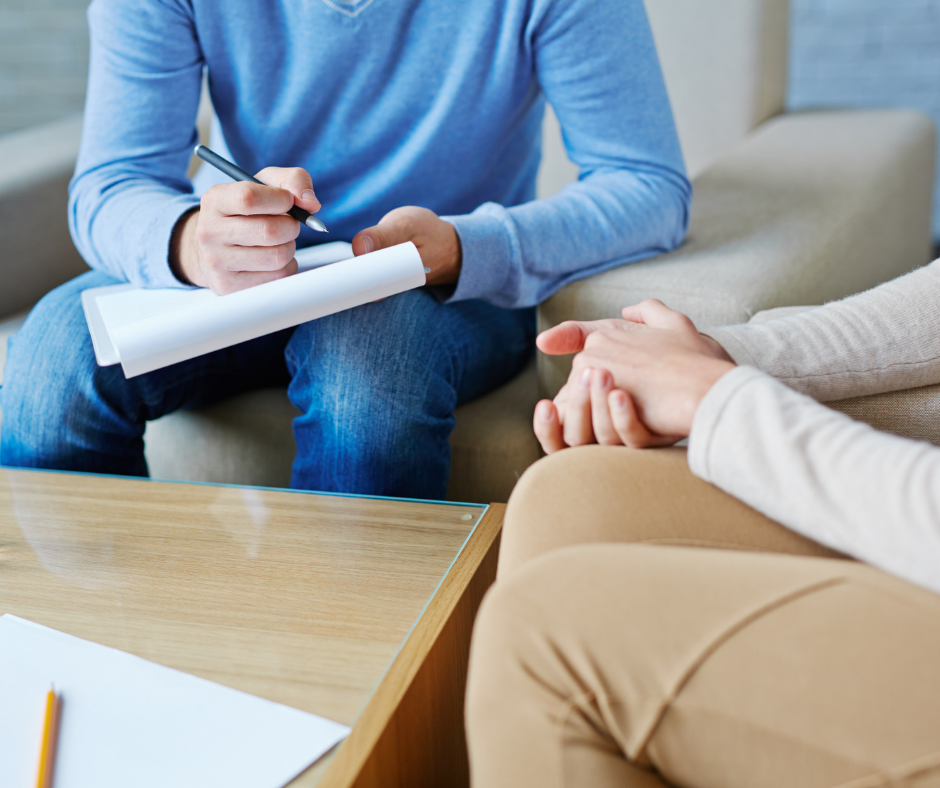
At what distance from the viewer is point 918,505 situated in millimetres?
453

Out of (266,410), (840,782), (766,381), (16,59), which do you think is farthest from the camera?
(16,59)

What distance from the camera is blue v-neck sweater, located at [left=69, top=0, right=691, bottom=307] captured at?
39.1 inches

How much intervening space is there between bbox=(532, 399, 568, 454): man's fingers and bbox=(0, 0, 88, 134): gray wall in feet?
9.24

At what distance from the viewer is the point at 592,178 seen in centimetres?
105

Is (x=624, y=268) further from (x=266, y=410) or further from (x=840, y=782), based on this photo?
(x=840, y=782)

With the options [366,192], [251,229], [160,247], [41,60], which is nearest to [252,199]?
[251,229]

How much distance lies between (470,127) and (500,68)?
77 mm

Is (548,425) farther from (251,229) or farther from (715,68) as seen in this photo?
(715,68)

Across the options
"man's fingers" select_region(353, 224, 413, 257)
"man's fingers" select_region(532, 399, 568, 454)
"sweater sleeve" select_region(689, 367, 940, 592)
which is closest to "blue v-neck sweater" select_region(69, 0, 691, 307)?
"man's fingers" select_region(353, 224, 413, 257)

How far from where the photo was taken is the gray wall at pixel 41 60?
9.20 feet

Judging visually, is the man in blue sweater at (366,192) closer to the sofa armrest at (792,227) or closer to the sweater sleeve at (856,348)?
the sofa armrest at (792,227)

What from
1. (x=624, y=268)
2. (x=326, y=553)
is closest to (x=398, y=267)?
(x=326, y=553)

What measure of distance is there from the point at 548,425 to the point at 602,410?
49 millimetres

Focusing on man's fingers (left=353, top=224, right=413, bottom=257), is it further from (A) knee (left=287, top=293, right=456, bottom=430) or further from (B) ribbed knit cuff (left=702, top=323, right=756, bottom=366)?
(B) ribbed knit cuff (left=702, top=323, right=756, bottom=366)
